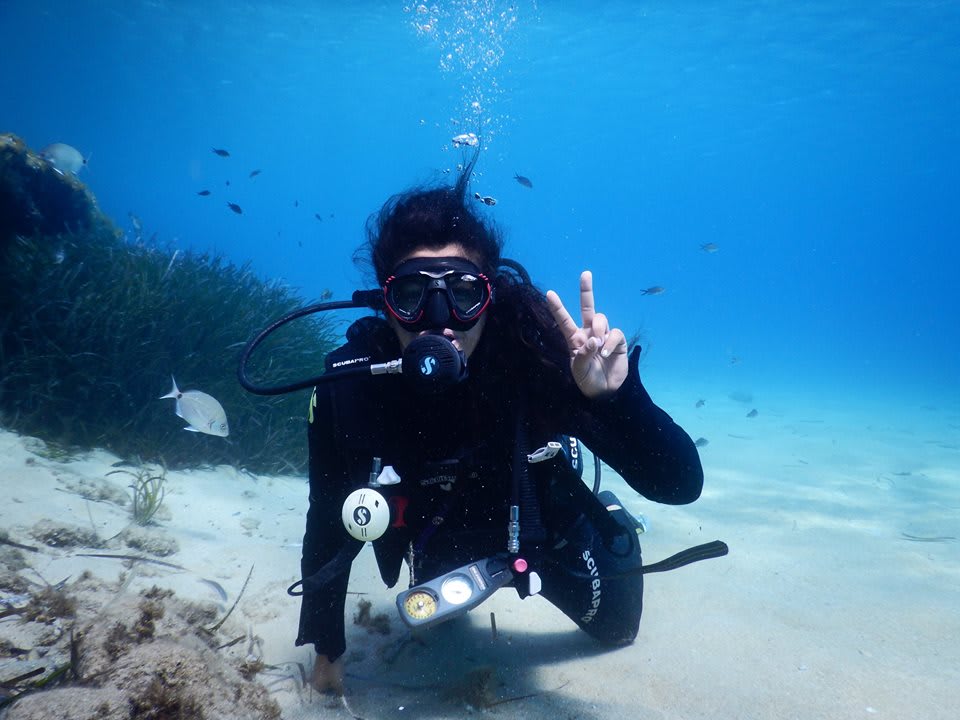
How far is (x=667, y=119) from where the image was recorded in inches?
2117

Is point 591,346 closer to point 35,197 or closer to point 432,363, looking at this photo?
point 432,363

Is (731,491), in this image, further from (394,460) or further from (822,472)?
(394,460)

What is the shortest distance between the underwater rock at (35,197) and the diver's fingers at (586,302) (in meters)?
9.34

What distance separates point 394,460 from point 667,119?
6007cm

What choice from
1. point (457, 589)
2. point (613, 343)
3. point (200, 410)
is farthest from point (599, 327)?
point (200, 410)

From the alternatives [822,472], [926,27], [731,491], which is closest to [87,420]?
[731,491]

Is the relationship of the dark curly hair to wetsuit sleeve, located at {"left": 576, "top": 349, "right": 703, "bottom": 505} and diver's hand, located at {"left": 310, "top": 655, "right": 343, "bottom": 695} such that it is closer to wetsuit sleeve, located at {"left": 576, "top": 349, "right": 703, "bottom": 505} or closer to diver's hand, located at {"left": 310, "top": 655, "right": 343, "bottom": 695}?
wetsuit sleeve, located at {"left": 576, "top": 349, "right": 703, "bottom": 505}

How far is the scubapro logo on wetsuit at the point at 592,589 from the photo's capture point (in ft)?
10.3

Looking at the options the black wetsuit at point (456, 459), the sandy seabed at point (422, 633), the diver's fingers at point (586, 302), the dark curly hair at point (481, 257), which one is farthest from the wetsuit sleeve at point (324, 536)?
the diver's fingers at point (586, 302)

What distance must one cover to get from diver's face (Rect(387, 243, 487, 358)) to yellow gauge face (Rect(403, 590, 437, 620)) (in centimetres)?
110

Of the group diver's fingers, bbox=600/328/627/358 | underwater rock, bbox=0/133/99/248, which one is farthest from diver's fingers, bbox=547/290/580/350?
underwater rock, bbox=0/133/99/248

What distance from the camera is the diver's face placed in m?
2.62

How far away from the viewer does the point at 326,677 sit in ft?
8.85

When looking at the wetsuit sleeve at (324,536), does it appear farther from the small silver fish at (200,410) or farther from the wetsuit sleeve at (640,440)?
the small silver fish at (200,410)
